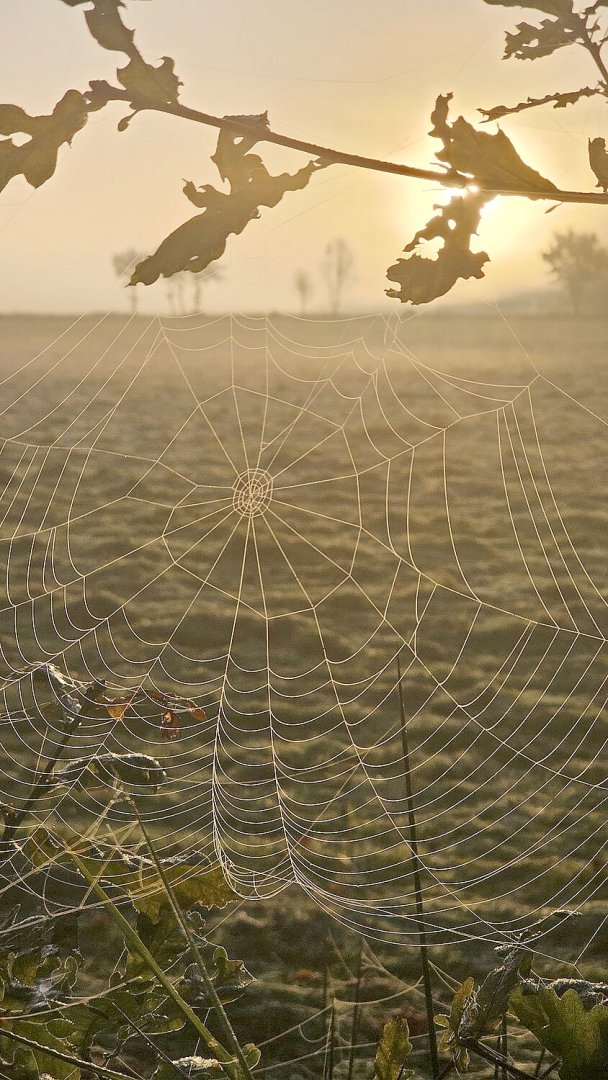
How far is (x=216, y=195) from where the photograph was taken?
105 cm

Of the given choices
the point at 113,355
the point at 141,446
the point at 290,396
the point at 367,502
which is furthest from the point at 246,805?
the point at 113,355

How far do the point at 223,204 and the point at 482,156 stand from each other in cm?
28

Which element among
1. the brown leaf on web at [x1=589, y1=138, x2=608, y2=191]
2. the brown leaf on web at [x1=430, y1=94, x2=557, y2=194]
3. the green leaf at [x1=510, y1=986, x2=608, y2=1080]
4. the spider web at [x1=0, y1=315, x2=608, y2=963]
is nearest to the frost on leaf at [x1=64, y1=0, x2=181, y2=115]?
the brown leaf on web at [x1=430, y1=94, x2=557, y2=194]

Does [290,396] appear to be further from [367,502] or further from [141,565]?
[141,565]

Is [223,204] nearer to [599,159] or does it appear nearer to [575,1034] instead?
[599,159]

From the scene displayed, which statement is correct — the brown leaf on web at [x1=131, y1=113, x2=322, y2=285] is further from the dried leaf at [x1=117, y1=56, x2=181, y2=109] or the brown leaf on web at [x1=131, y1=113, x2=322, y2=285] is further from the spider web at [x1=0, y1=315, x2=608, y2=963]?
the spider web at [x1=0, y1=315, x2=608, y2=963]

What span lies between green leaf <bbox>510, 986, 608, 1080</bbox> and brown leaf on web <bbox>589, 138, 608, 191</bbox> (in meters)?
1.06

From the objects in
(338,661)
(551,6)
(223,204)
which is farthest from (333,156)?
(338,661)

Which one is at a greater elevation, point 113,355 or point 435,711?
point 113,355

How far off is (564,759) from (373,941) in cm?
123

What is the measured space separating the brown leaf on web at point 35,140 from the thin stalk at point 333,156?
0.22 feet

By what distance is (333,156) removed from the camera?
3.31 feet

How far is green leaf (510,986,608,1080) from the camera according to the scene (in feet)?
4.48

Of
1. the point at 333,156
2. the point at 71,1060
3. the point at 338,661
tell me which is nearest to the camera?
the point at 333,156
